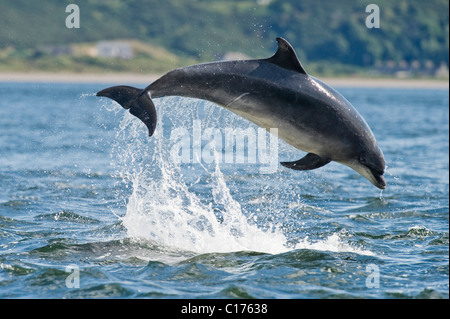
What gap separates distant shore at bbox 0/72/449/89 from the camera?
105831 mm

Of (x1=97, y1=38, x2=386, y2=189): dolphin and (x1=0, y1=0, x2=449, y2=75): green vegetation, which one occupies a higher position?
(x1=0, y1=0, x2=449, y2=75): green vegetation

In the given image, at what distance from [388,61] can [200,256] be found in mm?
155426

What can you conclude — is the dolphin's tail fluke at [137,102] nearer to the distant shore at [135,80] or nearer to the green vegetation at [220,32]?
the green vegetation at [220,32]

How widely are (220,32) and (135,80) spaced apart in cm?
3082

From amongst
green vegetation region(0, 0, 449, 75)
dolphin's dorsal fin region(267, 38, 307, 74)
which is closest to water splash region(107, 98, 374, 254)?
dolphin's dorsal fin region(267, 38, 307, 74)

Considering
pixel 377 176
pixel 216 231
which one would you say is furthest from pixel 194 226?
pixel 377 176

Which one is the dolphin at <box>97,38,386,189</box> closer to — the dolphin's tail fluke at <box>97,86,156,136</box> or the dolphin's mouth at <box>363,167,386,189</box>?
the dolphin's tail fluke at <box>97,86,156,136</box>

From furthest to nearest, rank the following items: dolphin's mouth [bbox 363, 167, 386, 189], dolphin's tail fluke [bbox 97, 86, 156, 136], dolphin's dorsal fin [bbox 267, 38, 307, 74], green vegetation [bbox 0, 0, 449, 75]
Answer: green vegetation [bbox 0, 0, 449, 75], dolphin's mouth [bbox 363, 167, 386, 189], dolphin's dorsal fin [bbox 267, 38, 307, 74], dolphin's tail fluke [bbox 97, 86, 156, 136]

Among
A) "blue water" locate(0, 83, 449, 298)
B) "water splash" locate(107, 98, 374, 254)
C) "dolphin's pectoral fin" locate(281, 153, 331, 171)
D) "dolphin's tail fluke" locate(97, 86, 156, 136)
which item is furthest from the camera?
"water splash" locate(107, 98, 374, 254)

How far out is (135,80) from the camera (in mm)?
107938

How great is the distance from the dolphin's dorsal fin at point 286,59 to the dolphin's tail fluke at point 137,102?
1819mm

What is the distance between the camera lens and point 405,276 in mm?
10102

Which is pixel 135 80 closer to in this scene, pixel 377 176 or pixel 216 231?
pixel 216 231
